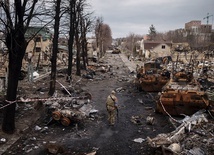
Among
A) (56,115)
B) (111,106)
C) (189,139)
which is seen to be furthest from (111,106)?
(189,139)

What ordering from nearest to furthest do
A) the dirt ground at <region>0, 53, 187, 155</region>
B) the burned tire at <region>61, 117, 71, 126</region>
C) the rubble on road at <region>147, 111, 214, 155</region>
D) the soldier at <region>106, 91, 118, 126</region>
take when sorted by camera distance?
the rubble on road at <region>147, 111, 214, 155</region>
the dirt ground at <region>0, 53, 187, 155</region>
the burned tire at <region>61, 117, 71, 126</region>
the soldier at <region>106, 91, 118, 126</region>

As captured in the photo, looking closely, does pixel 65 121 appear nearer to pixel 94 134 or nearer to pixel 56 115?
pixel 56 115

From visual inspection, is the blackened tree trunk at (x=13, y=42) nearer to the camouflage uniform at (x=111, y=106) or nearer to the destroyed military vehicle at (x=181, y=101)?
the camouflage uniform at (x=111, y=106)

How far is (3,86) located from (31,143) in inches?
324

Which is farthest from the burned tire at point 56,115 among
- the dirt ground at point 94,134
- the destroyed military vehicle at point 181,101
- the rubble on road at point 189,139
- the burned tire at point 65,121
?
the destroyed military vehicle at point 181,101

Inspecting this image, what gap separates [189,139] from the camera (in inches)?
354

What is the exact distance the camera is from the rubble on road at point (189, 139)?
8.05 metres

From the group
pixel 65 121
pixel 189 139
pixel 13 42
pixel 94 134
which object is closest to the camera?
pixel 189 139

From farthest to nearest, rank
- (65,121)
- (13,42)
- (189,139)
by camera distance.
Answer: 1. (65,121)
2. (13,42)
3. (189,139)

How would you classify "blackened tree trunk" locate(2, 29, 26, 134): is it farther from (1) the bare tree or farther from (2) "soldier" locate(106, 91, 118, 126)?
(2) "soldier" locate(106, 91, 118, 126)

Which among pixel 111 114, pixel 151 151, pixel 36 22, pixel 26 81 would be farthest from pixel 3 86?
pixel 151 151

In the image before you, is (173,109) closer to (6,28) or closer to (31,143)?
(31,143)

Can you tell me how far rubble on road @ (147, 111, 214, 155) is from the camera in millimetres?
8047

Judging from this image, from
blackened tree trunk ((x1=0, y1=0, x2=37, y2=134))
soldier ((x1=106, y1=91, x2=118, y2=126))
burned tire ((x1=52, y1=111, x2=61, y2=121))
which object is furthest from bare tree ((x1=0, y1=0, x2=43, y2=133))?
soldier ((x1=106, y1=91, x2=118, y2=126))
